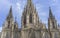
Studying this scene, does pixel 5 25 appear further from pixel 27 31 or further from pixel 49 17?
pixel 49 17

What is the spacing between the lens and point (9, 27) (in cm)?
5322

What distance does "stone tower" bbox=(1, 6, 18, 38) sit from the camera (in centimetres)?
5178

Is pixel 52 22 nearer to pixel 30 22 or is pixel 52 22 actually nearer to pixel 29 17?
pixel 30 22

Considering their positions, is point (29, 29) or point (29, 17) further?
point (29, 17)

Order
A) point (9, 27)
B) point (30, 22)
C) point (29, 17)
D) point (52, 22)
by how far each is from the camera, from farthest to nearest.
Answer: point (29, 17), point (30, 22), point (52, 22), point (9, 27)

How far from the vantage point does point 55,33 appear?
52438 millimetres

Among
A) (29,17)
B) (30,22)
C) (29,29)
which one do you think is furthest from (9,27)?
(29,17)

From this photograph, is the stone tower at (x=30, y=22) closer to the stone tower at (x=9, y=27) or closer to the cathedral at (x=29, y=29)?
the cathedral at (x=29, y=29)

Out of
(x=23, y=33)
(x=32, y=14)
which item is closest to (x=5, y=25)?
(x=23, y=33)

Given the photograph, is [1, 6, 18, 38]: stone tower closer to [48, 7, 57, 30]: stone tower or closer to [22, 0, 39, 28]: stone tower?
[22, 0, 39, 28]: stone tower

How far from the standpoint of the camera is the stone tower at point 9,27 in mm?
51781

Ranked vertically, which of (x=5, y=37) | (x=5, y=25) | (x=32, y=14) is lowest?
(x=5, y=37)

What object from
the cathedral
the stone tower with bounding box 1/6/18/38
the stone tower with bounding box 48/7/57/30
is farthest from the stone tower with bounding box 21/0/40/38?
the stone tower with bounding box 48/7/57/30

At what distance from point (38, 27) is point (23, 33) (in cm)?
566
